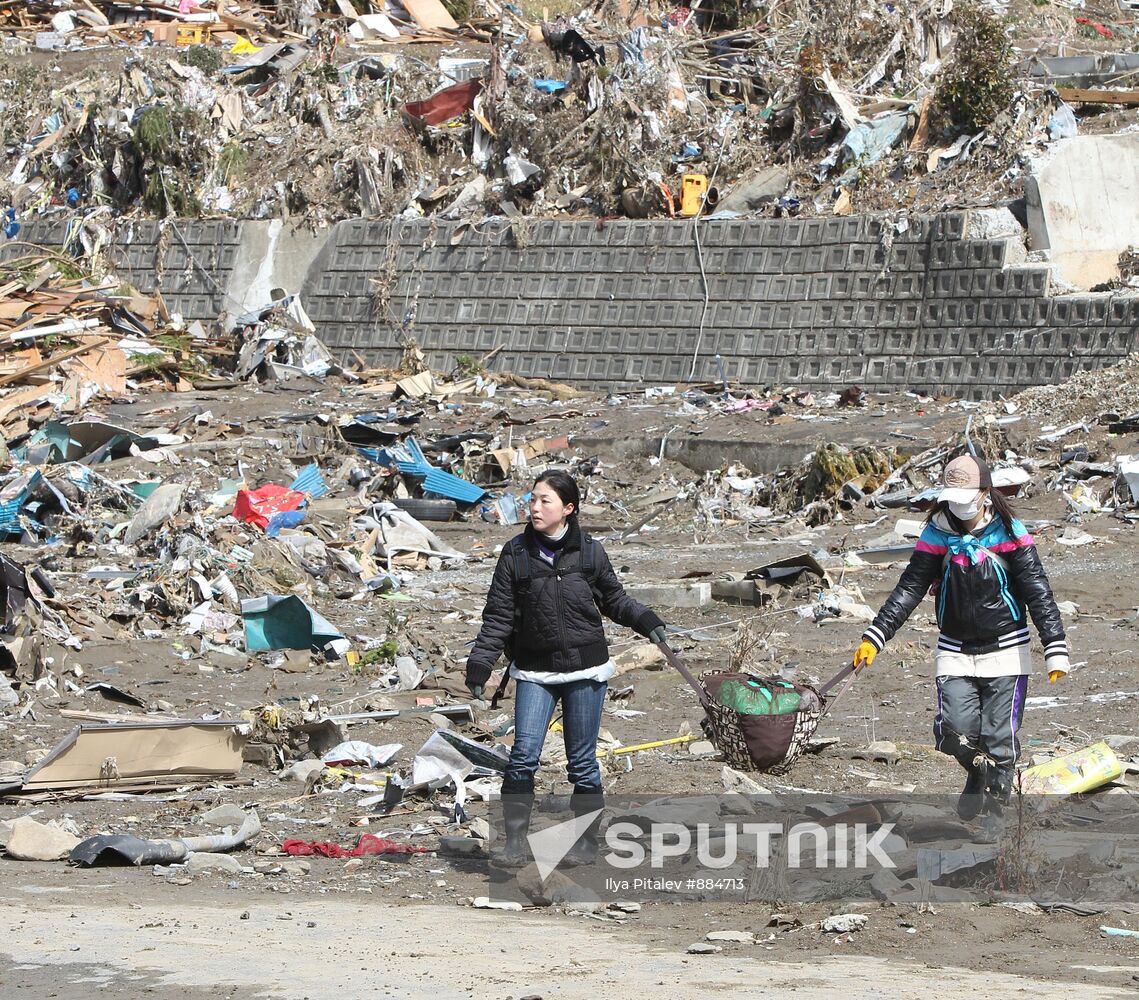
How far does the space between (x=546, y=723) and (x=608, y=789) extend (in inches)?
42.9

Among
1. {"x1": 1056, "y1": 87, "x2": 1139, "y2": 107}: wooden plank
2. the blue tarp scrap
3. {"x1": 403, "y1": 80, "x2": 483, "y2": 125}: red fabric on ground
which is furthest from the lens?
{"x1": 403, "y1": 80, "x2": 483, "y2": 125}: red fabric on ground

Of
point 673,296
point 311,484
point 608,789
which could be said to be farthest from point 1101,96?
point 608,789

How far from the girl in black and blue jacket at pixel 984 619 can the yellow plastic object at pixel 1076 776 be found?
0.58 meters

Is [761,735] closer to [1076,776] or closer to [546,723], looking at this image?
[1076,776]

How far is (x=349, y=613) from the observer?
36.5 ft

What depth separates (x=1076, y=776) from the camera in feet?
19.8

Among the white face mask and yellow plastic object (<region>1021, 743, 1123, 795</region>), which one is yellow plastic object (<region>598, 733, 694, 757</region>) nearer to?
yellow plastic object (<region>1021, 743, 1123, 795</region>)

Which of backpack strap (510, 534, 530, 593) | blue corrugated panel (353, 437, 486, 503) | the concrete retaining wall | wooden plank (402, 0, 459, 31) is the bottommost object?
blue corrugated panel (353, 437, 486, 503)

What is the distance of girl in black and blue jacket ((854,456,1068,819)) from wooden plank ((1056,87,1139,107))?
536 inches

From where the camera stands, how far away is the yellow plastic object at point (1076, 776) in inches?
237

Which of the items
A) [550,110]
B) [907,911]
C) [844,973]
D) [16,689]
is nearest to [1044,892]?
[907,911]

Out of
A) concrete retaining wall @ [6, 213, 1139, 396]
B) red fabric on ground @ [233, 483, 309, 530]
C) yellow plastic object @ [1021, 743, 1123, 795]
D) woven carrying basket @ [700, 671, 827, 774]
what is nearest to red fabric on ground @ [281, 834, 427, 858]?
woven carrying basket @ [700, 671, 827, 774]

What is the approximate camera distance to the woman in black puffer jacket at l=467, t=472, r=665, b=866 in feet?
17.4

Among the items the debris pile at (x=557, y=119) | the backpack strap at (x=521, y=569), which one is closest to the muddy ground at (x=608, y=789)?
the backpack strap at (x=521, y=569)
